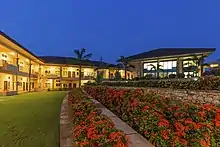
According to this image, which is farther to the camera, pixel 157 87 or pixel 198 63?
pixel 198 63

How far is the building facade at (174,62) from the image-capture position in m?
29.6

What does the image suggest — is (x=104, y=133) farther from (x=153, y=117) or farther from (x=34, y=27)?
(x=34, y=27)

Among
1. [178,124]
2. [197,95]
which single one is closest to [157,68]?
[197,95]

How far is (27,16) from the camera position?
13312 cm

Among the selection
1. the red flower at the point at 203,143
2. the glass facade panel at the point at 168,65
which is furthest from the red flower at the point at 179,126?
the glass facade panel at the point at 168,65

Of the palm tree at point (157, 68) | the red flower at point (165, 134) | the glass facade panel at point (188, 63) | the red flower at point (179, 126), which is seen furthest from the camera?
the palm tree at point (157, 68)

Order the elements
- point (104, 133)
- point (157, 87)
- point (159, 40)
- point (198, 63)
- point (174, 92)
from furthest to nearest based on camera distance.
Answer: point (159, 40) < point (198, 63) < point (157, 87) < point (174, 92) < point (104, 133)

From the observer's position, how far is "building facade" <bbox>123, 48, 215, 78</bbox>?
29578mm

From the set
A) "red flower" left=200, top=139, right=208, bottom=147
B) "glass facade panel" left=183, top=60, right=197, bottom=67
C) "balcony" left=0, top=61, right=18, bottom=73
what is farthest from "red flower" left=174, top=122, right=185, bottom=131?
"glass facade panel" left=183, top=60, right=197, bottom=67

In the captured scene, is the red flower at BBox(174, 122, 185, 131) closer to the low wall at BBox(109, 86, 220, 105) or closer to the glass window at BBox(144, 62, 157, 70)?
the low wall at BBox(109, 86, 220, 105)

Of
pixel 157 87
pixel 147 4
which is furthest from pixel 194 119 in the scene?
pixel 147 4

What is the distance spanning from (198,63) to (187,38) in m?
114

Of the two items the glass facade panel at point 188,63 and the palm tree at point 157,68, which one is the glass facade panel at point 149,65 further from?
the glass facade panel at point 188,63

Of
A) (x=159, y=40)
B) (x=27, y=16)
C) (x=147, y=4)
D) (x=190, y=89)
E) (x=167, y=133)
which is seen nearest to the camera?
(x=167, y=133)
